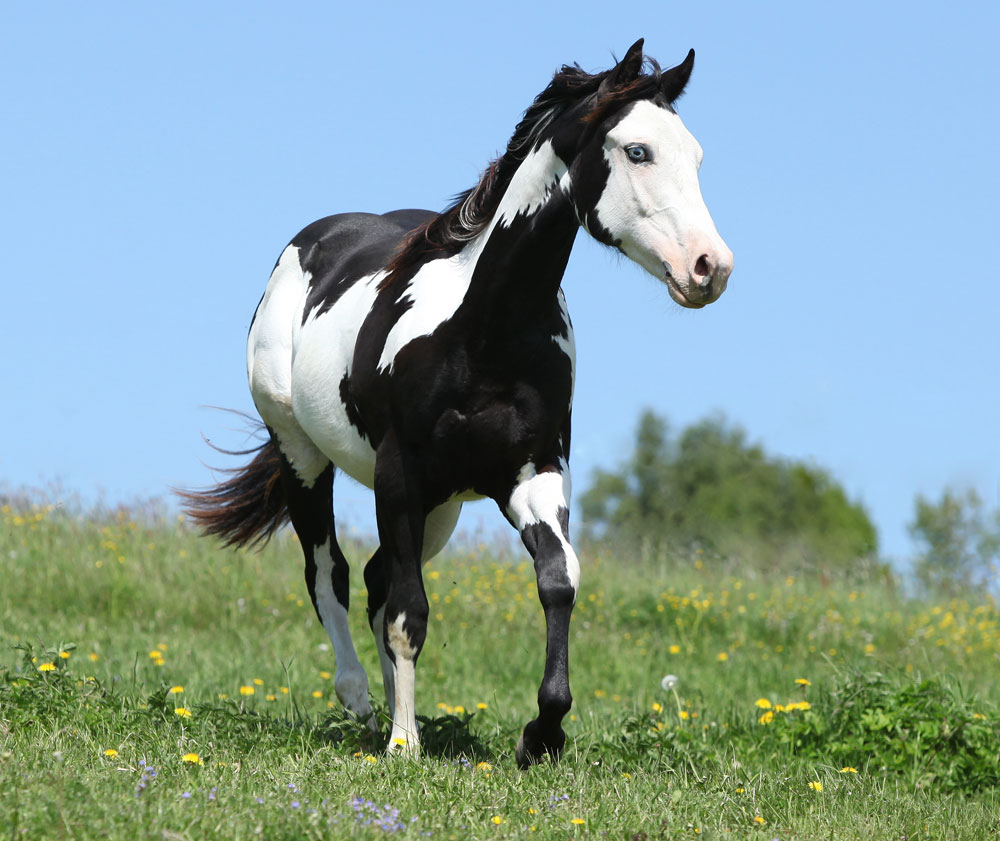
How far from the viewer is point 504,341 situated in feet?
15.0

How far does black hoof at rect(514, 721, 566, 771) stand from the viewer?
4402 mm

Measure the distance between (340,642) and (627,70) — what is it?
296 cm

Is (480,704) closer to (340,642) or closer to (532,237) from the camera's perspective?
A: (340,642)

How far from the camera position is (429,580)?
38.3 feet

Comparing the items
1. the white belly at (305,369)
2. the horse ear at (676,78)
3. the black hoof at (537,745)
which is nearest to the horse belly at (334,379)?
the white belly at (305,369)

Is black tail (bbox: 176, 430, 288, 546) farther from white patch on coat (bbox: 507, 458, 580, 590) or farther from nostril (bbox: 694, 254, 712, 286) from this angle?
nostril (bbox: 694, 254, 712, 286)

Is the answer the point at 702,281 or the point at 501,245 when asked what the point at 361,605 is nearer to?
the point at 501,245

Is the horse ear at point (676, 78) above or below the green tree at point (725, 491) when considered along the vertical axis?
below

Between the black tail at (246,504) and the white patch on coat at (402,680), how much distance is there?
84.6 inches

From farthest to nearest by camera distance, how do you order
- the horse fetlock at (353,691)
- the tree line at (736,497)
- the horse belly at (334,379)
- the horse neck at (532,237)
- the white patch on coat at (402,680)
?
the tree line at (736,497), the horse fetlock at (353,691), the horse belly at (334,379), the white patch on coat at (402,680), the horse neck at (532,237)

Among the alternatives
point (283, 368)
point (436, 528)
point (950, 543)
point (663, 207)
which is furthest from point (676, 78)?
point (950, 543)

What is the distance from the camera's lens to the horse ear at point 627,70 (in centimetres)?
427

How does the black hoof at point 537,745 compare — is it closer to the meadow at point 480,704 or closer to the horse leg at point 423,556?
the meadow at point 480,704

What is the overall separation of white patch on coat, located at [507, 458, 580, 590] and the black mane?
105cm
